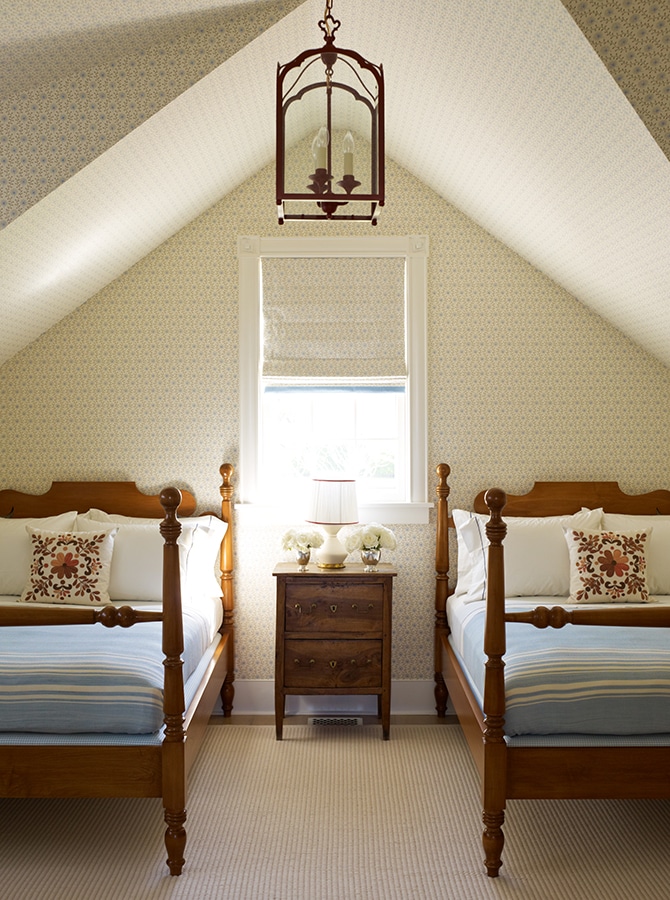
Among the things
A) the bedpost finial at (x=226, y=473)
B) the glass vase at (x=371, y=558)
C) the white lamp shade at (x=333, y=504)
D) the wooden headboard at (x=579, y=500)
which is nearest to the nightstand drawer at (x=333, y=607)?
the glass vase at (x=371, y=558)

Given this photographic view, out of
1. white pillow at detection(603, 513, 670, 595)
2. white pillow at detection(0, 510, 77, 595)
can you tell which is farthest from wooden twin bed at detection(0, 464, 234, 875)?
white pillow at detection(603, 513, 670, 595)

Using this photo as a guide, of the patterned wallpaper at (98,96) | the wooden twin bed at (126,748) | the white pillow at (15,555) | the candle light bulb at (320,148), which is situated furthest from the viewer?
the white pillow at (15,555)

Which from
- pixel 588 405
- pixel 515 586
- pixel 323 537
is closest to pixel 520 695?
pixel 515 586

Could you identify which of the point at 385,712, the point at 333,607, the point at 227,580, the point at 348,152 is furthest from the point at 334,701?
the point at 348,152

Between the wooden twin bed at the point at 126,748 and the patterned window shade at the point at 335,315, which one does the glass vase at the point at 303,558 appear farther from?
the wooden twin bed at the point at 126,748

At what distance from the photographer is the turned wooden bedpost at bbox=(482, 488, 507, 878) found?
2549 millimetres

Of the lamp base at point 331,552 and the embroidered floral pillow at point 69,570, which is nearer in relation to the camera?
the embroidered floral pillow at point 69,570

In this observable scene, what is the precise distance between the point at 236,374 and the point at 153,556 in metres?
1.06

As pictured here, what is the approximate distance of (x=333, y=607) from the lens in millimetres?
3768

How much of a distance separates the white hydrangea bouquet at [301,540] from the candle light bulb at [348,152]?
219 cm

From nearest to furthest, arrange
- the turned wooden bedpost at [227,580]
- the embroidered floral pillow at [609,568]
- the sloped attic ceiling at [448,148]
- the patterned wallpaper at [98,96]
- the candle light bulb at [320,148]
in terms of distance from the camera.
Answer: the candle light bulb at [320,148], the sloped attic ceiling at [448,148], the patterned wallpaper at [98,96], the embroidered floral pillow at [609,568], the turned wooden bedpost at [227,580]

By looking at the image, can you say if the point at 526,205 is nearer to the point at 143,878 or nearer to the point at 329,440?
the point at 329,440

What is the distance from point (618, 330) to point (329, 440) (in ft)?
5.33

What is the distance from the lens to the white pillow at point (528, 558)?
3.70 m
